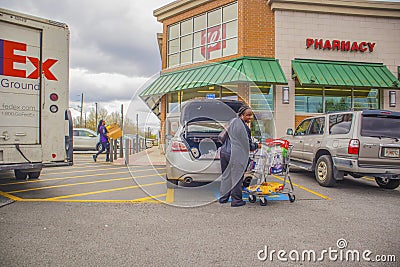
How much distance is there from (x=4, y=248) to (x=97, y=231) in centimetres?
108

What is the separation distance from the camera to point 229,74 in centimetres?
1379

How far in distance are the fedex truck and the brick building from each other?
7456mm

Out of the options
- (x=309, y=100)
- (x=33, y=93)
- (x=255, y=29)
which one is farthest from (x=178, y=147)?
(x=309, y=100)

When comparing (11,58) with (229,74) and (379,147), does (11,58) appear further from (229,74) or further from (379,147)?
(229,74)

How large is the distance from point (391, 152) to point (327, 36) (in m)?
9.46

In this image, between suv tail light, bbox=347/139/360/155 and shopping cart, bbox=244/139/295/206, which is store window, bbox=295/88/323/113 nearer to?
suv tail light, bbox=347/139/360/155

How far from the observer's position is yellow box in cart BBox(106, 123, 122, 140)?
13.7 meters

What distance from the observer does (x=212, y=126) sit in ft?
24.4

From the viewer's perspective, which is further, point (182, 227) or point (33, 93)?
point (33, 93)

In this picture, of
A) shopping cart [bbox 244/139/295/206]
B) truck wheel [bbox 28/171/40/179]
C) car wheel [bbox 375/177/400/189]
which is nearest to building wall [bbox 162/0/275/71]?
car wheel [bbox 375/177/400/189]

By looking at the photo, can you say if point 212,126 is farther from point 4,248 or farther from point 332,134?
point 4,248

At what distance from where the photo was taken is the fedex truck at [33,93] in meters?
6.07

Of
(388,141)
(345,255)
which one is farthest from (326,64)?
(345,255)

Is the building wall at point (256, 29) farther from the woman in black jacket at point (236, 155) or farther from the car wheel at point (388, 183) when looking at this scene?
the woman in black jacket at point (236, 155)
